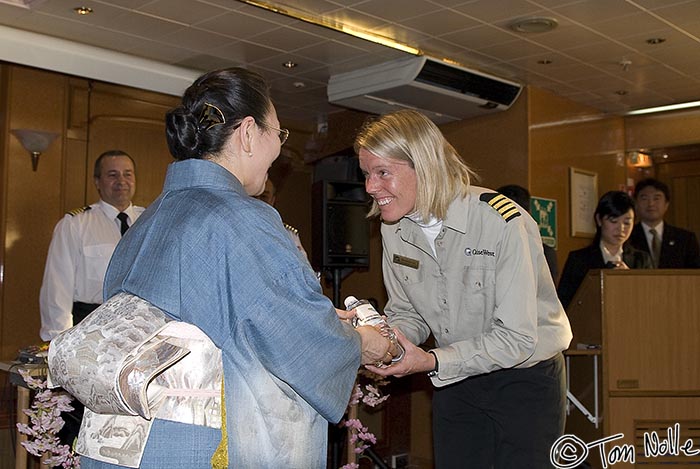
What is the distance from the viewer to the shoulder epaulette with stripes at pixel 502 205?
213cm

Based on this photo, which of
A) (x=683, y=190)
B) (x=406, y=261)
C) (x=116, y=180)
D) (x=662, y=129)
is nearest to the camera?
(x=406, y=261)

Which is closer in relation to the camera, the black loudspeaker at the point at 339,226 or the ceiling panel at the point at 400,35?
the ceiling panel at the point at 400,35

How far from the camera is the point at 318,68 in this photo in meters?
5.45

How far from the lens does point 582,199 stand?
21.1 feet

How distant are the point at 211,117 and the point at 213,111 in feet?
0.04

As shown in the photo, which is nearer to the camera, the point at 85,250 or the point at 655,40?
the point at 85,250

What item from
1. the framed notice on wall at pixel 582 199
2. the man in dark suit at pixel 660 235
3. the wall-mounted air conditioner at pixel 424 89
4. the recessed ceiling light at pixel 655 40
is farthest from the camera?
the framed notice on wall at pixel 582 199

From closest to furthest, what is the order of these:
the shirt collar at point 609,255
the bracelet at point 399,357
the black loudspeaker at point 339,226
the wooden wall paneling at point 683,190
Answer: the bracelet at point 399,357 → the shirt collar at point 609,255 → the black loudspeaker at point 339,226 → the wooden wall paneling at point 683,190

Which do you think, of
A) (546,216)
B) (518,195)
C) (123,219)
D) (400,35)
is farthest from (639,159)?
(123,219)

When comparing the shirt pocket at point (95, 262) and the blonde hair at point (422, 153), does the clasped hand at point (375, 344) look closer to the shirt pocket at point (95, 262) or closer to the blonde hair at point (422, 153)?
the blonde hair at point (422, 153)

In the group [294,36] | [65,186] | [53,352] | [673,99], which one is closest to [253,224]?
[53,352]

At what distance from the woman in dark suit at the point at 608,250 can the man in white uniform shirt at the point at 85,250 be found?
2594mm

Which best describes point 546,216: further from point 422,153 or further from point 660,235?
point 422,153

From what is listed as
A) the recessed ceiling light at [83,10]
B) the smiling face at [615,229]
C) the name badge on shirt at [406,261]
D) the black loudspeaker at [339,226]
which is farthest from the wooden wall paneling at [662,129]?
the name badge on shirt at [406,261]
